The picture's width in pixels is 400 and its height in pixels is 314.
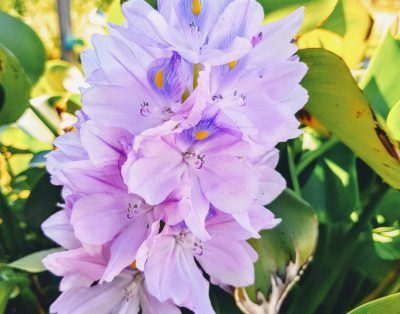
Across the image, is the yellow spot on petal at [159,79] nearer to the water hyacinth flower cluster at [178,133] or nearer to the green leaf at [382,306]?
the water hyacinth flower cluster at [178,133]

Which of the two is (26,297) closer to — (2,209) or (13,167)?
(2,209)

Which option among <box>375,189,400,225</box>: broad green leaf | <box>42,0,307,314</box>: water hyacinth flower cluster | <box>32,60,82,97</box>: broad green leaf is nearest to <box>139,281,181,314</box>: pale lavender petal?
<box>42,0,307,314</box>: water hyacinth flower cluster

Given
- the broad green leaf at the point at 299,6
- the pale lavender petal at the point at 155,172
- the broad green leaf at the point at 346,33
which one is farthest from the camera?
the broad green leaf at the point at 346,33

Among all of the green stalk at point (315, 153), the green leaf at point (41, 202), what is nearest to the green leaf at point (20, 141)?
the green leaf at point (41, 202)

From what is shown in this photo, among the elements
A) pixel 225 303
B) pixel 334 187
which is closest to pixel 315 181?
pixel 334 187

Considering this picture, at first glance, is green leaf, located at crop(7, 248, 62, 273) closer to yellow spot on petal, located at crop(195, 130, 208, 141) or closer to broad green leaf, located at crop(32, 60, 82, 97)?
yellow spot on petal, located at crop(195, 130, 208, 141)

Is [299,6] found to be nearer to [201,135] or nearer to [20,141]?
[201,135]

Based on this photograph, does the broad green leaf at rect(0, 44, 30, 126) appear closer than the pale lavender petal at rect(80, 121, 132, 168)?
No

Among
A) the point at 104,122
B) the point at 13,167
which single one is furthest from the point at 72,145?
the point at 13,167
